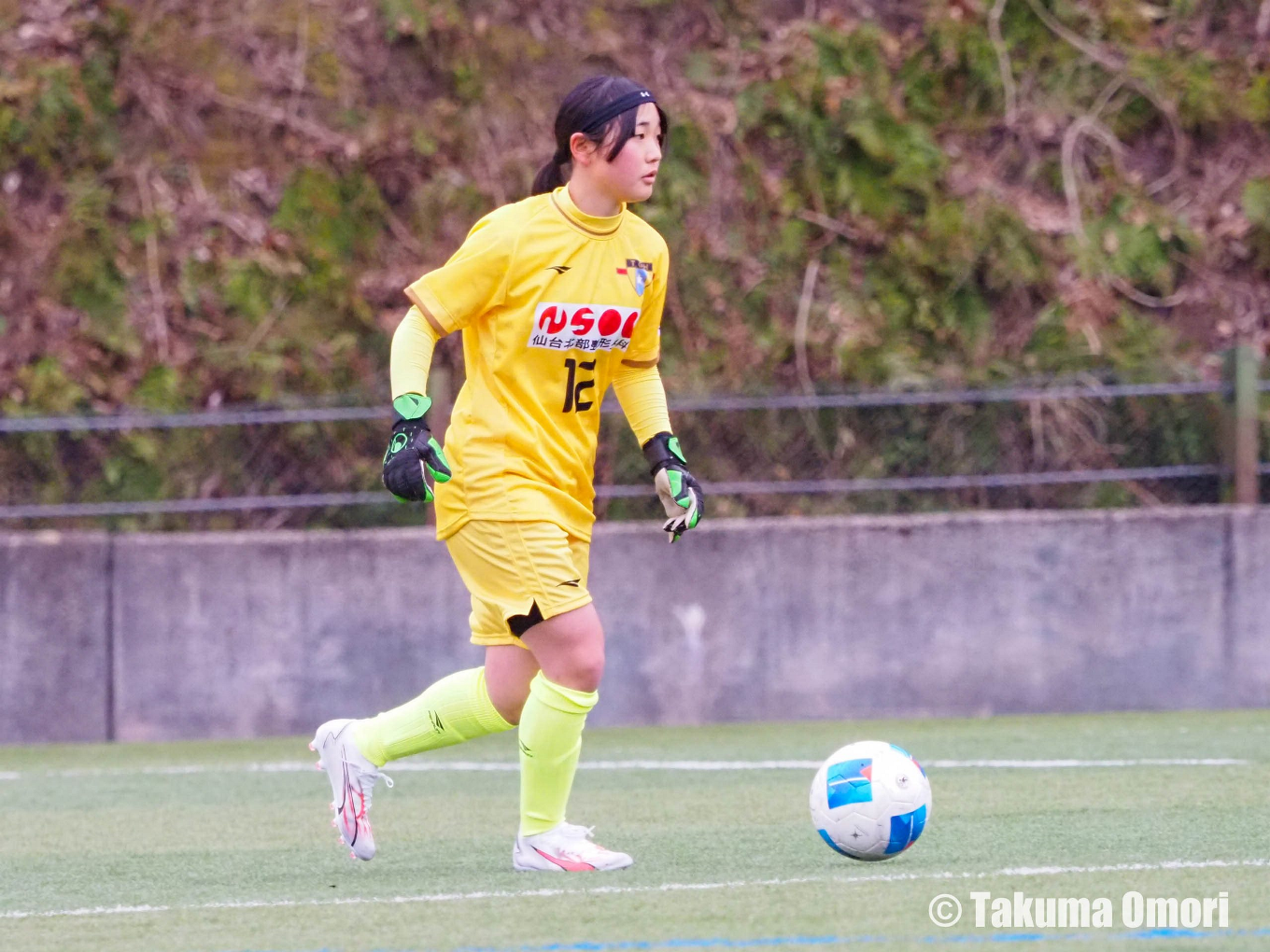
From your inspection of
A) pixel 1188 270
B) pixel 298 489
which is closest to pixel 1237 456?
pixel 1188 270

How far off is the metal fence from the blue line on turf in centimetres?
626

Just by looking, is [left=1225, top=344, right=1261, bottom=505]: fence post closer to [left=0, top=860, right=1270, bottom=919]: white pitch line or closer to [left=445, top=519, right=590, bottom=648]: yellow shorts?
[left=0, top=860, right=1270, bottom=919]: white pitch line

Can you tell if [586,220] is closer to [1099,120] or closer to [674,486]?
[674,486]

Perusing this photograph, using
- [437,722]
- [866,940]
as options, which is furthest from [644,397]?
[866,940]

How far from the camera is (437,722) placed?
5.25m

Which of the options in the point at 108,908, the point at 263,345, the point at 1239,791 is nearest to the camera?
the point at 108,908

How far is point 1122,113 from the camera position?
12.6m

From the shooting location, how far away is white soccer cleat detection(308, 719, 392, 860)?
5.18m

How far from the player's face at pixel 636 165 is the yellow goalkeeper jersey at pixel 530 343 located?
11 centimetres

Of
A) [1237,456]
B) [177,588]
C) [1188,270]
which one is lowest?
[177,588]

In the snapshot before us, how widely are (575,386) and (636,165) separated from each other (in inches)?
23.5

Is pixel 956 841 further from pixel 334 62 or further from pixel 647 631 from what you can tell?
pixel 334 62

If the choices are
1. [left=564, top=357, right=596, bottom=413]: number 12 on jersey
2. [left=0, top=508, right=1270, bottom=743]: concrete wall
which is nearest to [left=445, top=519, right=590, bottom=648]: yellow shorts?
[left=564, top=357, right=596, bottom=413]: number 12 on jersey

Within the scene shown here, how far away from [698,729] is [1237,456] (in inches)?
120
